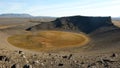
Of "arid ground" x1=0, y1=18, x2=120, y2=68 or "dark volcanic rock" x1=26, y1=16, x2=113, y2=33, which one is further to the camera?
"dark volcanic rock" x1=26, y1=16, x2=113, y2=33

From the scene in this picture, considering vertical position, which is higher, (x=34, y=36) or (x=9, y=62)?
(x=9, y=62)

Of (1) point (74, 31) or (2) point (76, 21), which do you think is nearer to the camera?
(1) point (74, 31)

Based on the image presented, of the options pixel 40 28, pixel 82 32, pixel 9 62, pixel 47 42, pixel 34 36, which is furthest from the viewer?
pixel 40 28

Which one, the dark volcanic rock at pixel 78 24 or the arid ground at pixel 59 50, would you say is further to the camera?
the dark volcanic rock at pixel 78 24

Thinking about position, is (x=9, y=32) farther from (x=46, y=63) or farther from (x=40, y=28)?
(x=46, y=63)

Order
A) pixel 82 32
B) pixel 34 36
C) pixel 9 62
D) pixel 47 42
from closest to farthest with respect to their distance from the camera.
Answer: pixel 9 62 → pixel 47 42 → pixel 34 36 → pixel 82 32

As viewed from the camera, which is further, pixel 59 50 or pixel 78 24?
pixel 78 24

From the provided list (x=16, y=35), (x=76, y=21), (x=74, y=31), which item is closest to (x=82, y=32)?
(x=74, y=31)

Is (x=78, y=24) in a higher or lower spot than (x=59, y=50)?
higher
